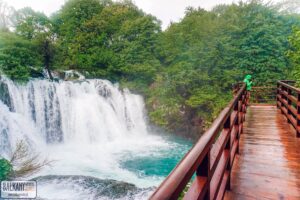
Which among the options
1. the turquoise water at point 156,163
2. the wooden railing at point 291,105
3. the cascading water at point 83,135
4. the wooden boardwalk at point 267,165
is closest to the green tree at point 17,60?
the cascading water at point 83,135

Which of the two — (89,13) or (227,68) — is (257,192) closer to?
(227,68)

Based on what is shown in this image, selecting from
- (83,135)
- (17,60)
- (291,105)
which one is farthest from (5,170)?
(291,105)

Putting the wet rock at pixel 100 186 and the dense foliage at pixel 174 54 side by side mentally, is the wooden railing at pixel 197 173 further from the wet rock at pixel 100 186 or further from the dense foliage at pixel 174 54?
the dense foliage at pixel 174 54

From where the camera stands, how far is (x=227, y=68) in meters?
15.3

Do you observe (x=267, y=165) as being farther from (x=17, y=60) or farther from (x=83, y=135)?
(x=17, y=60)

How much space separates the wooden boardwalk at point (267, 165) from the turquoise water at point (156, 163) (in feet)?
16.2

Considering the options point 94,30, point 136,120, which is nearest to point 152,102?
point 136,120

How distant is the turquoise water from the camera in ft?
32.0

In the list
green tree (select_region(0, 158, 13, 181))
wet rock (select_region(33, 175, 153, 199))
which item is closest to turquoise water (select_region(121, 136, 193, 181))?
wet rock (select_region(33, 175, 153, 199))

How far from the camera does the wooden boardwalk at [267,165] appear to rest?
2697mm

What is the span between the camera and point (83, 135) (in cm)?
1301

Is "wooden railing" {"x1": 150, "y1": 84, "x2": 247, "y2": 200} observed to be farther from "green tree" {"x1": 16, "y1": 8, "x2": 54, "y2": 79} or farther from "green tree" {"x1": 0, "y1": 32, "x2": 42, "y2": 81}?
"green tree" {"x1": 16, "y1": 8, "x2": 54, "y2": 79}

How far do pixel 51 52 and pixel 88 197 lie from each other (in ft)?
39.0

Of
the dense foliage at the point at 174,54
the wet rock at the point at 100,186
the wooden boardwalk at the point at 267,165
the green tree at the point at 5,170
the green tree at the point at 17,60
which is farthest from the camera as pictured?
the dense foliage at the point at 174,54
